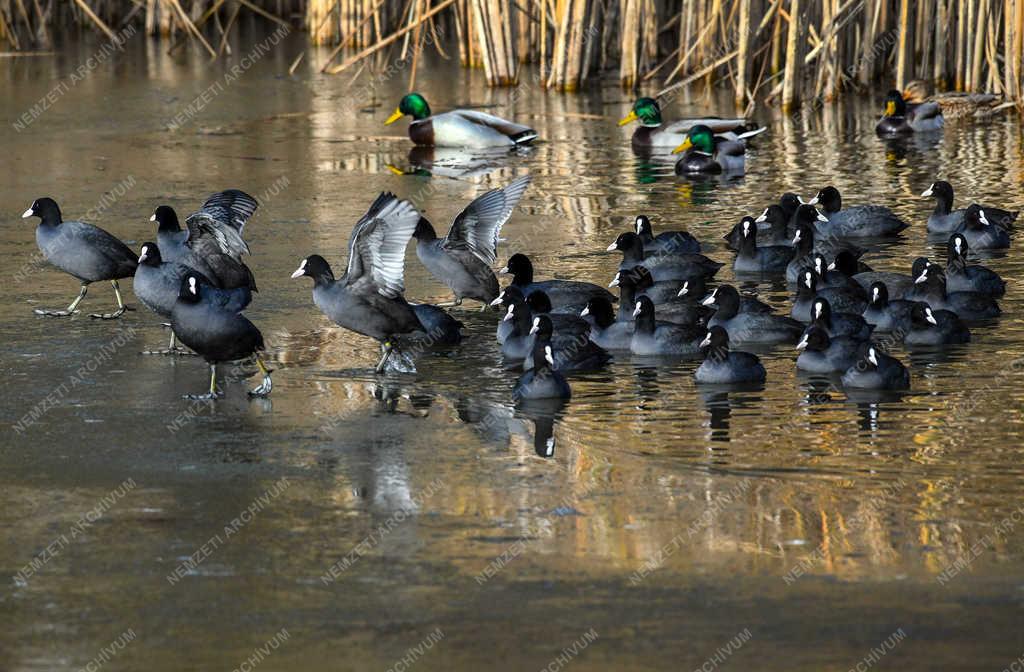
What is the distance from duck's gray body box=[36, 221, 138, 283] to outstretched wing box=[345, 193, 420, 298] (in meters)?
1.84

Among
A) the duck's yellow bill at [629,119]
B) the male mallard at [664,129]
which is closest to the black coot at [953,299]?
the male mallard at [664,129]

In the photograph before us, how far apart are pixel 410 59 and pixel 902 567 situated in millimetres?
20450

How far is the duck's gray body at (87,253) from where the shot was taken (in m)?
10.1

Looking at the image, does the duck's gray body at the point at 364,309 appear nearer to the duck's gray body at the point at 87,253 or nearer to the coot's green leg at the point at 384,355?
the coot's green leg at the point at 384,355

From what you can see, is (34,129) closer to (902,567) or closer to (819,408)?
(819,408)

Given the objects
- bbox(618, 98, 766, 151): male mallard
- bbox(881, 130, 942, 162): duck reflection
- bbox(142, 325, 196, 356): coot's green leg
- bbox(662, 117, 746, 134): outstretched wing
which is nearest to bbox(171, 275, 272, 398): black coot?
bbox(142, 325, 196, 356): coot's green leg

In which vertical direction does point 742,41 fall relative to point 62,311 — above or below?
above

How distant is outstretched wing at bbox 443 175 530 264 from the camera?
1058cm

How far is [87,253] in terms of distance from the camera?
1009cm

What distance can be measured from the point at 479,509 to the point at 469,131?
11.7 m

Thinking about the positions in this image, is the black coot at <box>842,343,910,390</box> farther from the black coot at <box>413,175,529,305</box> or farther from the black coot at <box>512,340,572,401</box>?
the black coot at <box>413,175,529,305</box>

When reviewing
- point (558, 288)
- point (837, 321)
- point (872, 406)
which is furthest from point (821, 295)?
point (872, 406)

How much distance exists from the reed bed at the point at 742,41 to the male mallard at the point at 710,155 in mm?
2336

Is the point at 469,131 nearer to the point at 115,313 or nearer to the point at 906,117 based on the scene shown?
the point at 906,117
